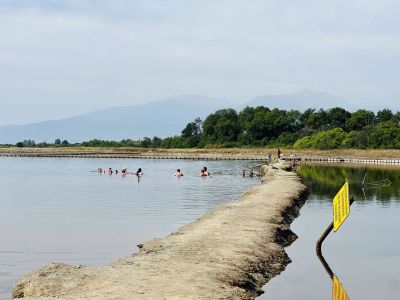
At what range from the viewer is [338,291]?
16969mm

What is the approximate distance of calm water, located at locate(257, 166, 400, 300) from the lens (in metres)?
17.0

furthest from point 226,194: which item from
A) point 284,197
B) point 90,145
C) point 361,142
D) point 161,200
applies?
point 90,145

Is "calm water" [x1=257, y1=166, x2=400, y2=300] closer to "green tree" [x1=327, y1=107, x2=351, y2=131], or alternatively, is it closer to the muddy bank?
the muddy bank

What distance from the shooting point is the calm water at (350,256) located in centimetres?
1699

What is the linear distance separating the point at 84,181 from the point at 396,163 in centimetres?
5045

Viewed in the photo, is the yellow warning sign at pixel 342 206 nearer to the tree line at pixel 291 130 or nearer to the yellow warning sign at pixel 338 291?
A: the yellow warning sign at pixel 338 291

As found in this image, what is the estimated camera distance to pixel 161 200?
41.6m

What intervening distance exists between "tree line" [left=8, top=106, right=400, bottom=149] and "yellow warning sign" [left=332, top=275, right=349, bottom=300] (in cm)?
10015

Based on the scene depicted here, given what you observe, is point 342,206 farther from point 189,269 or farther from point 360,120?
point 360,120

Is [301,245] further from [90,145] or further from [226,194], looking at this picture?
[90,145]

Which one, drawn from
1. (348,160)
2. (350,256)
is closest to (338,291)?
(350,256)

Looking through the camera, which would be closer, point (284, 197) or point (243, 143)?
point (284, 197)

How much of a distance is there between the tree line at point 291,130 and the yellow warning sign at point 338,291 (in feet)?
329

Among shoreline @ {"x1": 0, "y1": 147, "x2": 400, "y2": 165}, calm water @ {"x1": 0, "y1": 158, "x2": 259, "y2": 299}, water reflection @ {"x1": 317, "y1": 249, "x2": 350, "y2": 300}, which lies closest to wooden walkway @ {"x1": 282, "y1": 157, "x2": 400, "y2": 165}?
shoreline @ {"x1": 0, "y1": 147, "x2": 400, "y2": 165}
